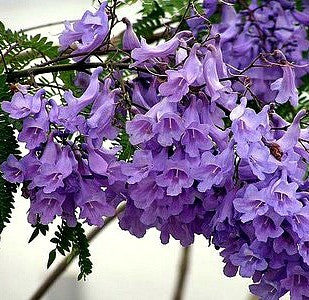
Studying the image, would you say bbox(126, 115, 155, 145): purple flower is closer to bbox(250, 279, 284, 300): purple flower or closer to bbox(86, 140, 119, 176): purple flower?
bbox(86, 140, 119, 176): purple flower

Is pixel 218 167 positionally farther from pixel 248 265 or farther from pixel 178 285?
pixel 178 285

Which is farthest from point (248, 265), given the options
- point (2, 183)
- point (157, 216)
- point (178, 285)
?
point (178, 285)

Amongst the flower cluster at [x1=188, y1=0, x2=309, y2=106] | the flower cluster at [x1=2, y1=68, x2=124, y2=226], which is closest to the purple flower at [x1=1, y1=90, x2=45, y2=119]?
the flower cluster at [x1=2, y1=68, x2=124, y2=226]

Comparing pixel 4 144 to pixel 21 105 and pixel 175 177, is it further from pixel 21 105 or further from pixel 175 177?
pixel 175 177

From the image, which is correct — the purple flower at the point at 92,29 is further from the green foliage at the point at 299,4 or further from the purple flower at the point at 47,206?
the green foliage at the point at 299,4

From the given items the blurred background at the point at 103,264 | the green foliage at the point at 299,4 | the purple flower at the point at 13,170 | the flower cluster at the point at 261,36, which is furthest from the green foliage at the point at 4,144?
the blurred background at the point at 103,264

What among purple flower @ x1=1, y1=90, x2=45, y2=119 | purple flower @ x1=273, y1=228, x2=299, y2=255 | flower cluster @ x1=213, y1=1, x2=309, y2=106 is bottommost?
flower cluster @ x1=213, y1=1, x2=309, y2=106

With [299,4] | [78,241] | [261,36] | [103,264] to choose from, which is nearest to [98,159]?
[78,241]
